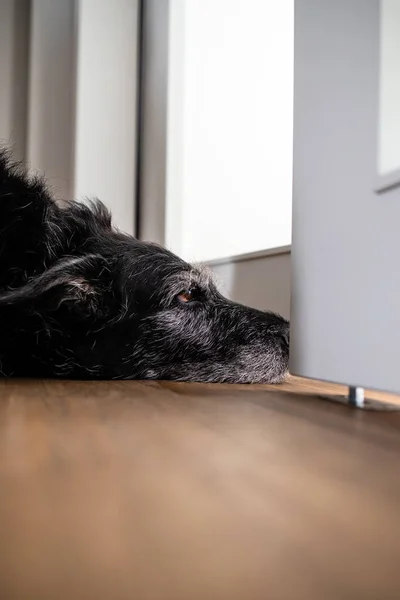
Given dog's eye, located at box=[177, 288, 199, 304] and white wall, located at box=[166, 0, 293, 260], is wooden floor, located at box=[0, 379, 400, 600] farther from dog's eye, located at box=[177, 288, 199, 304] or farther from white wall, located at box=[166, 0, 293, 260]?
white wall, located at box=[166, 0, 293, 260]

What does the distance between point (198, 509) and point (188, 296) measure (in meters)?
1.23

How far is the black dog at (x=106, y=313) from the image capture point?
1428 mm

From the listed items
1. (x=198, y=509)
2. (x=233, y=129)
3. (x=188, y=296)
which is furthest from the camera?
(x=233, y=129)

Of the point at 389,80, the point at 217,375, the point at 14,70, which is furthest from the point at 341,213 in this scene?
the point at 14,70

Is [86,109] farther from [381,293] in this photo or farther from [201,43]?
[381,293]

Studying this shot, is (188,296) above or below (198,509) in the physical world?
above

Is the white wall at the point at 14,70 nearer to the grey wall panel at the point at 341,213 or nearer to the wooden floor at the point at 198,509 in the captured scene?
the grey wall panel at the point at 341,213

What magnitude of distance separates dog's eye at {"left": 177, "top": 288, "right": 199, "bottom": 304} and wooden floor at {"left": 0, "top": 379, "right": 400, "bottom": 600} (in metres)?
0.84

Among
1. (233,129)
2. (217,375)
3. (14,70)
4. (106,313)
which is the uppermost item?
(14,70)

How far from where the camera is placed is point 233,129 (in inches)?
101

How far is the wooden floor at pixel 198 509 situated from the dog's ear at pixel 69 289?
68 centimetres

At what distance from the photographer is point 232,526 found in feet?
1.17

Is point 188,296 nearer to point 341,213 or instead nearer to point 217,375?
point 217,375

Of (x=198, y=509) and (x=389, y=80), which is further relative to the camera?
(x=389, y=80)
